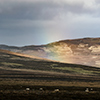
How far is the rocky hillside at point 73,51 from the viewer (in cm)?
16006

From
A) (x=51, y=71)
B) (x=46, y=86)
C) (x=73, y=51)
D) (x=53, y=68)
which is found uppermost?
(x=73, y=51)

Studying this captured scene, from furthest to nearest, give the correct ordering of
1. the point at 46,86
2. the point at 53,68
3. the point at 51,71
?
the point at 53,68
the point at 51,71
the point at 46,86

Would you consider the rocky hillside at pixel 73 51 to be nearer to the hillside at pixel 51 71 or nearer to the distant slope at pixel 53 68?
the distant slope at pixel 53 68

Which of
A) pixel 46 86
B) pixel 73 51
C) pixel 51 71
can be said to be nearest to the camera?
pixel 46 86

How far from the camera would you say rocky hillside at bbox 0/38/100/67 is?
160062mm

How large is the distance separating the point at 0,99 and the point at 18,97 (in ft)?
6.87

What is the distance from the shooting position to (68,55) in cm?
17025

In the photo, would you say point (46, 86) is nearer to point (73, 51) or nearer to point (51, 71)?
point (51, 71)

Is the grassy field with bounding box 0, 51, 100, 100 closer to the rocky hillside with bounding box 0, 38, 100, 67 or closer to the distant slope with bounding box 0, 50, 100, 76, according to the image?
the distant slope with bounding box 0, 50, 100, 76

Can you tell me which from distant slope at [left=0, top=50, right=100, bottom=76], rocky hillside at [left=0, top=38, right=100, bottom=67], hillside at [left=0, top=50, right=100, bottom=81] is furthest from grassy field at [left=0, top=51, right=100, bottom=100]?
rocky hillside at [left=0, top=38, right=100, bottom=67]

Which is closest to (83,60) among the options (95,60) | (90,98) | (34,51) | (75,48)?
(95,60)

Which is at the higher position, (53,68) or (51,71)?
(53,68)

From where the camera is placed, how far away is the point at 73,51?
17312cm

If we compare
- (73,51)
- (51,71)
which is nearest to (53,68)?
(51,71)
